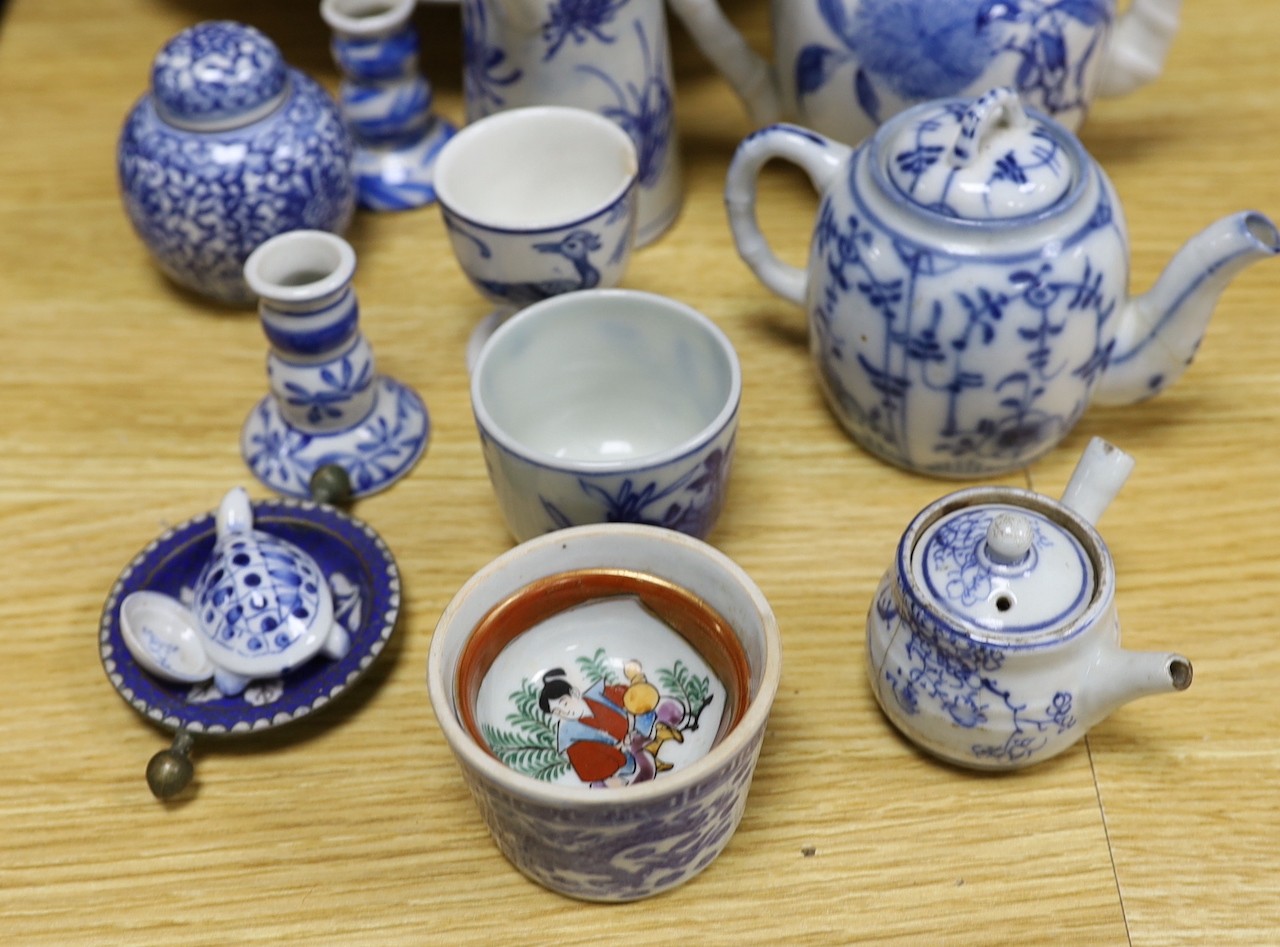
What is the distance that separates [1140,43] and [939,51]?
0.70 ft

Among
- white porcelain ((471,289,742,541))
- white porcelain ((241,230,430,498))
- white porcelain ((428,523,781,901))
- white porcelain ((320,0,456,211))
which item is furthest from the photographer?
white porcelain ((320,0,456,211))

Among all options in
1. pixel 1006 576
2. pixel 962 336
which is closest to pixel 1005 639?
pixel 1006 576

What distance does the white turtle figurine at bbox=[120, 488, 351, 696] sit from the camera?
2.70 ft

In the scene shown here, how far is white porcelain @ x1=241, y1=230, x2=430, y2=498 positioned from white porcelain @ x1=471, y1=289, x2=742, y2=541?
0.36ft

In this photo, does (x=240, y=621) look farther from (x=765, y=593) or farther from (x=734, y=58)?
(x=734, y=58)

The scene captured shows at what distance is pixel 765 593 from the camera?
92cm

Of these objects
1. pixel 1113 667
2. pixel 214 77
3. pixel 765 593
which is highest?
pixel 214 77

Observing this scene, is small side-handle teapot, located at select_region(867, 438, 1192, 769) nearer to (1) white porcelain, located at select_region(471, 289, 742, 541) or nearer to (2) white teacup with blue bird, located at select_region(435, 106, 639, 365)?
(1) white porcelain, located at select_region(471, 289, 742, 541)

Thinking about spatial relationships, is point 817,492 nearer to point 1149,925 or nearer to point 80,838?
point 1149,925

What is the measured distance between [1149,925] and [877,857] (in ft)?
0.49

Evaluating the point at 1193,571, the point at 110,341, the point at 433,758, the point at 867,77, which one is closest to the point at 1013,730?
the point at 1193,571

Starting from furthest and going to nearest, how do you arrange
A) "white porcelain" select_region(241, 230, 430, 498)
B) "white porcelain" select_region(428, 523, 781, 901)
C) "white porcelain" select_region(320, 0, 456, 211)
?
"white porcelain" select_region(320, 0, 456, 211), "white porcelain" select_region(241, 230, 430, 498), "white porcelain" select_region(428, 523, 781, 901)

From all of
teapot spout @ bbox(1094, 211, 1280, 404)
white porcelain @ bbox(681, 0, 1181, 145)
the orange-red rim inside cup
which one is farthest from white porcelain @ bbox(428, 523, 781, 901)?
white porcelain @ bbox(681, 0, 1181, 145)

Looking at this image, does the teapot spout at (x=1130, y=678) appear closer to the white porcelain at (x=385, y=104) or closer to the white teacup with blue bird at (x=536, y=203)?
the white teacup with blue bird at (x=536, y=203)
